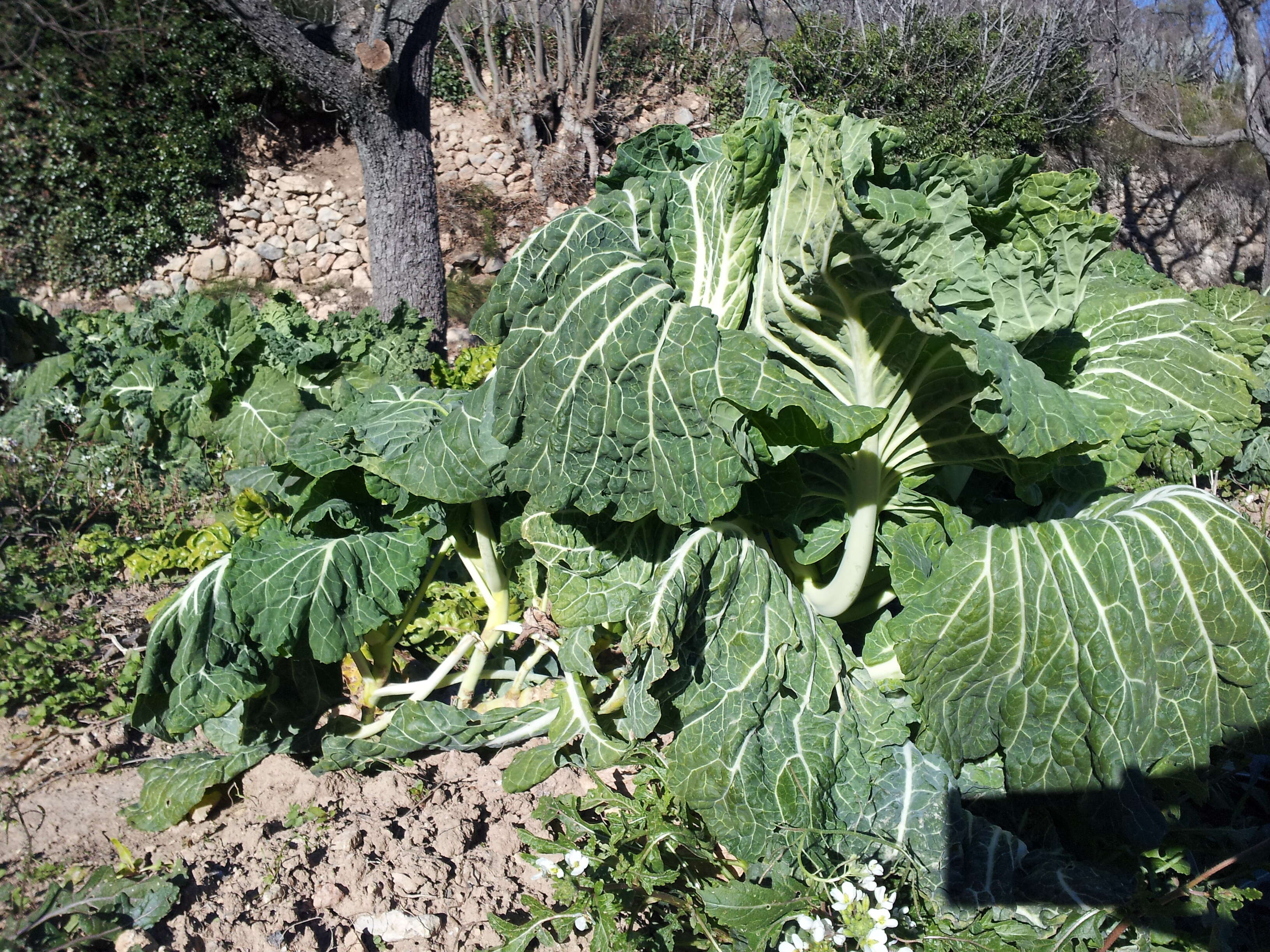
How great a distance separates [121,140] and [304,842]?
10301mm

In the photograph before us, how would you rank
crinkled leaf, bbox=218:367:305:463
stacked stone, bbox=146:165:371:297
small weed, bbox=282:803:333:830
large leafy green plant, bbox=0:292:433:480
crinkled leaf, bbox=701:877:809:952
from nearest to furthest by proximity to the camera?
crinkled leaf, bbox=701:877:809:952 → small weed, bbox=282:803:333:830 → crinkled leaf, bbox=218:367:305:463 → large leafy green plant, bbox=0:292:433:480 → stacked stone, bbox=146:165:371:297

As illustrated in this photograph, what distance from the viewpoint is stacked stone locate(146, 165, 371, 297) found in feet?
31.7

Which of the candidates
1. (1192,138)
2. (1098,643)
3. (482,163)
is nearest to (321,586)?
(1098,643)

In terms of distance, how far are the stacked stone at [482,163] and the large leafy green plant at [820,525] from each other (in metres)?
8.87

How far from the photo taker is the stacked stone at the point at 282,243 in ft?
31.7

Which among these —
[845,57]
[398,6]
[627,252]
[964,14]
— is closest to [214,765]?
[627,252]

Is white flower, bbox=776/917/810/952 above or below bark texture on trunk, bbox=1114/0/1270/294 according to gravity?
below

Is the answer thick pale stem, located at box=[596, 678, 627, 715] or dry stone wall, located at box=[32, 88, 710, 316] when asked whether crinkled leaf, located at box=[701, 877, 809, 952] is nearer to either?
thick pale stem, located at box=[596, 678, 627, 715]

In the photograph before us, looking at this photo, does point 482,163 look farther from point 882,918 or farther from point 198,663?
point 882,918

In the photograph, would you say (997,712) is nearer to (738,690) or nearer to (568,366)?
(738,690)

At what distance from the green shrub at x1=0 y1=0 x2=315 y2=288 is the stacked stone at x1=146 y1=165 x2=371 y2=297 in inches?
10.4

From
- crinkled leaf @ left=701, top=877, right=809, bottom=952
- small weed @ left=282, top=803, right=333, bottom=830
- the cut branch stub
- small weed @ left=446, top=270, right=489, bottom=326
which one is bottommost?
crinkled leaf @ left=701, top=877, right=809, bottom=952

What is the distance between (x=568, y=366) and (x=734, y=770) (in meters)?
1.25

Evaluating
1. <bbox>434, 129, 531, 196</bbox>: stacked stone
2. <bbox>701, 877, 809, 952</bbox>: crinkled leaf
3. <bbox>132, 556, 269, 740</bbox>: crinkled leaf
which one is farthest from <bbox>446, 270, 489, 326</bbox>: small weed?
<bbox>701, 877, 809, 952</bbox>: crinkled leaf
